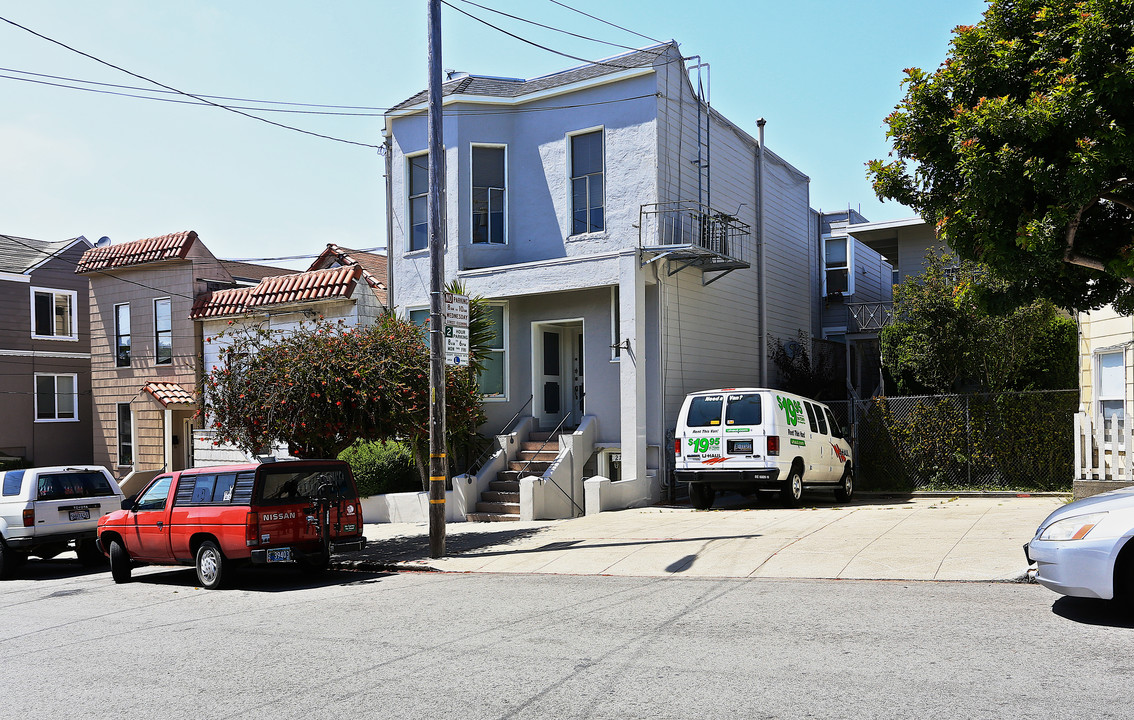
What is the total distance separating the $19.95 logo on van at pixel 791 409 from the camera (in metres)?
15.9

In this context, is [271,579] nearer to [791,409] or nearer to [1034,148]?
[791,409]

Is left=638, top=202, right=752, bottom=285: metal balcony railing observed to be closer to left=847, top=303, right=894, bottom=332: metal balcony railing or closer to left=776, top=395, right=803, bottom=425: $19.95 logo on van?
left=776, top=395, right=803, bottom=425: $19.95 logo on van

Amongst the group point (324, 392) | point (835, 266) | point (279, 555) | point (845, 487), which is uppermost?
point (835, 266)

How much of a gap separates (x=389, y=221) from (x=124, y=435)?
38.2 ft

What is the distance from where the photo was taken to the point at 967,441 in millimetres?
17797

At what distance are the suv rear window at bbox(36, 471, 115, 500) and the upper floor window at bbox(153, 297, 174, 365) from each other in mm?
10981

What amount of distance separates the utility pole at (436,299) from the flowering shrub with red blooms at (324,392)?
1.28 metres

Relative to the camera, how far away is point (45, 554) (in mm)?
14414

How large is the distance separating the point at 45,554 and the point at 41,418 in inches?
707

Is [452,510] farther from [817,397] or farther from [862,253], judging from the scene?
[862,253]

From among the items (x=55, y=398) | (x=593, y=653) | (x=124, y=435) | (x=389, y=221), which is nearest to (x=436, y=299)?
(x=593, y=653)

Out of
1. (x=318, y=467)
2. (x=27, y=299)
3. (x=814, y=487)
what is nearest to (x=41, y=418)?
(x=27, y=299)

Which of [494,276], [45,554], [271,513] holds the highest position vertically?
[494,276]

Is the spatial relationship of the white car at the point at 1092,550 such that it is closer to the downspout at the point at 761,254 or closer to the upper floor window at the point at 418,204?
the downspout at the point at 761,254
